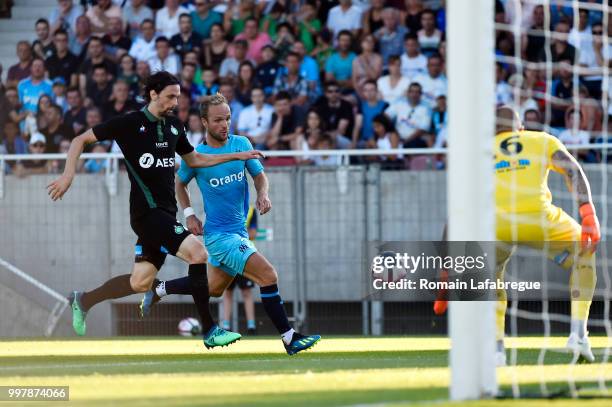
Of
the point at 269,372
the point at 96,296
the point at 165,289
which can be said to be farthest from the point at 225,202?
the point at 269,372

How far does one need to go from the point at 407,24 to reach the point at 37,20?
6.08m

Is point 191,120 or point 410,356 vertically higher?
point 191,120

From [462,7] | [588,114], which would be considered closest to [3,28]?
[588,114]

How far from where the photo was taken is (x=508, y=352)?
39.2 ft

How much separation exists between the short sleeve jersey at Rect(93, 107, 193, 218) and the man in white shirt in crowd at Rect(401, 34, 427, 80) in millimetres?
6967

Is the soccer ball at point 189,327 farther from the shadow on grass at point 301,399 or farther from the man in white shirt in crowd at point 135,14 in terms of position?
the shadow on grass at point 301,399

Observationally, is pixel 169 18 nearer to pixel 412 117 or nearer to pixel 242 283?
pixel 412 117

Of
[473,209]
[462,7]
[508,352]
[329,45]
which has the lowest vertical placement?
[508,352]

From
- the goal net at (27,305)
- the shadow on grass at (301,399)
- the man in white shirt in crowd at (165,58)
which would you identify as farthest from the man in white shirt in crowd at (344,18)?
the shadow on grass at (301,399)

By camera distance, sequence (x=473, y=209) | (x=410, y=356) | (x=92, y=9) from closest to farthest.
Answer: (x=473, y=209), (x=410, y=356), (x=92, y=9)

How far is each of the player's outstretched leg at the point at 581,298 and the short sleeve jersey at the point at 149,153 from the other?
358cm

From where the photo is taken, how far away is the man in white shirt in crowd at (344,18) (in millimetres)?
19219

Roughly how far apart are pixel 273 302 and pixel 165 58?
8797 millimetres

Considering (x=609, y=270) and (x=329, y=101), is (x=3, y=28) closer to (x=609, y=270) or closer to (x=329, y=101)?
(x=329, y=101)
